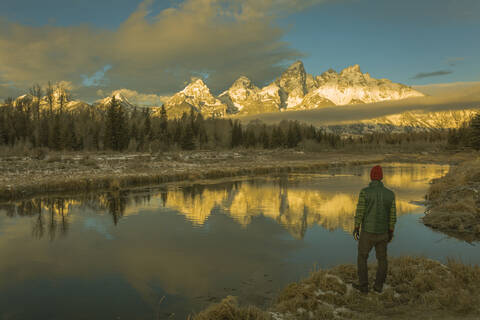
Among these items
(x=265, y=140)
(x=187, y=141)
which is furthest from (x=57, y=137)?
(x=265, y=140)

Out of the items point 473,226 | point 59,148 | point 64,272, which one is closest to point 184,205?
point 64,272

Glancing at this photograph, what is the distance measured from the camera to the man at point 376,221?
768cm

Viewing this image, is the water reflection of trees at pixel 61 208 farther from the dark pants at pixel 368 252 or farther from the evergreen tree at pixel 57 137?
the evergreen tree at pixel 57 137

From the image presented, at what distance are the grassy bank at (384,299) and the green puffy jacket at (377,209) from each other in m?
1.54

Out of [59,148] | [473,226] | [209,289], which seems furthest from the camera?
[59,148]

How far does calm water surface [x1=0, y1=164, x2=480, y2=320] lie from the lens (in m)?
9.46

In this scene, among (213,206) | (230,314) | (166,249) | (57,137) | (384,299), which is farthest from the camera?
(57,137)

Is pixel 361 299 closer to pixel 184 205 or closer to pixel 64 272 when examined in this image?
pixel 64 272

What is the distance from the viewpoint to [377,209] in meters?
7.67

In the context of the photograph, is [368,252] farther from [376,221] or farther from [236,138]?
[236,138]

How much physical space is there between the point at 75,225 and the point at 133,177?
15.1 m

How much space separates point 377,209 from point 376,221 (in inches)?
11.1

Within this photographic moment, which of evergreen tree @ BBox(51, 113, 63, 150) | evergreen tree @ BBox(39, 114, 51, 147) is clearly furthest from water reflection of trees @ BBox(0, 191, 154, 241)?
evergreen tree @ BBox(39, 114, 51, 147)

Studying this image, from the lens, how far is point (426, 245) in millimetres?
14469
